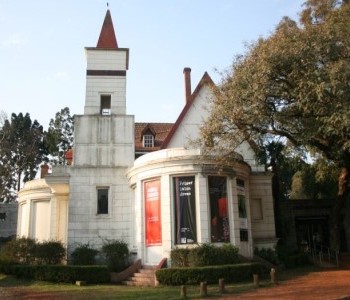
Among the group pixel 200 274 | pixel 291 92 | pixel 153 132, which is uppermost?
pixel 153 132

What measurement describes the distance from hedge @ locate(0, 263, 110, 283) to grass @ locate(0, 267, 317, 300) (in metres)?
0.39

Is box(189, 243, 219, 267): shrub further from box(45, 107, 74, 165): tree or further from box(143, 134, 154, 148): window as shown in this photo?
box(45, 107, 74, 165): tree

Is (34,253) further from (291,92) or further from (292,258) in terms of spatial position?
(291,92)

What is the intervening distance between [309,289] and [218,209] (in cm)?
691

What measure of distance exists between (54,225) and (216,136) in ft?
46.0

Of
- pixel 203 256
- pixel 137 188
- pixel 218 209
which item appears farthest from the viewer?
pixel 137 188

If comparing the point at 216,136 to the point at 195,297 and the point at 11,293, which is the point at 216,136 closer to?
the point at 195,297

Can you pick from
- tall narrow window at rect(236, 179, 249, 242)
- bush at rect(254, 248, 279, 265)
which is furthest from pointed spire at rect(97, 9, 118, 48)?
bush at rect(254, 248, 279, 265)

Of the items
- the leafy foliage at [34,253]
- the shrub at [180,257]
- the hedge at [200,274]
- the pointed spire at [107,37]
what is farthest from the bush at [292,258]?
the pointed spire at [107,37]

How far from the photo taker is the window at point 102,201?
86.0 feet

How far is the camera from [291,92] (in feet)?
63.2

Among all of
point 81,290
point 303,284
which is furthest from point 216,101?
point 81,290

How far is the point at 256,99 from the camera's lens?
754 inches

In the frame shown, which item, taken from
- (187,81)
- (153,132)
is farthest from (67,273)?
(187,81)
